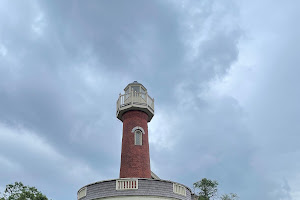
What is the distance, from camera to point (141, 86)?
100 feet

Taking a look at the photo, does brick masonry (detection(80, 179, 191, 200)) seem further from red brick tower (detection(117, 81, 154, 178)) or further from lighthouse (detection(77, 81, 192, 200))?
red brick tower (detection(117, 81, 154, 178))

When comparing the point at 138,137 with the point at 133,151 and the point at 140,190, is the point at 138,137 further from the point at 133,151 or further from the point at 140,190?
the point at 140,190

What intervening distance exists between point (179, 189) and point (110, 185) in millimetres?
4915

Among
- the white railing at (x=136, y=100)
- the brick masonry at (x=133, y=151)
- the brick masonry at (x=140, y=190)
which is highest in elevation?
the white railing at (x=136, y=100)

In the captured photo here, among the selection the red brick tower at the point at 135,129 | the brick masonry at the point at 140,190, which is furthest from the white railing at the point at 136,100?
the brick masonry at the point at 140,190

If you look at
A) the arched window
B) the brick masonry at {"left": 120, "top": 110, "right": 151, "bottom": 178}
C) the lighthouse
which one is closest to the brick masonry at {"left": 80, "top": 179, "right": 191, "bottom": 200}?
the lighthouse

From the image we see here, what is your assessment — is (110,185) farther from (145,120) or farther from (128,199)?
(145,120)

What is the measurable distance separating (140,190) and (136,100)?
10.7m

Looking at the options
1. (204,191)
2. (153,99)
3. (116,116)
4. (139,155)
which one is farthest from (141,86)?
(204,191)

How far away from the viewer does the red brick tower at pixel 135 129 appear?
26848 millimetres

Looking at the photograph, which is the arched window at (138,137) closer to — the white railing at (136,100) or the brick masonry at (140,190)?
the white railing at (136,100)

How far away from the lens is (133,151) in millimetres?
27406

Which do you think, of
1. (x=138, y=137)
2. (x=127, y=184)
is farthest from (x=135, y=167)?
(x=127, y=184)

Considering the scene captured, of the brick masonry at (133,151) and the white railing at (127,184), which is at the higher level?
the brick masonry at (133,151)
